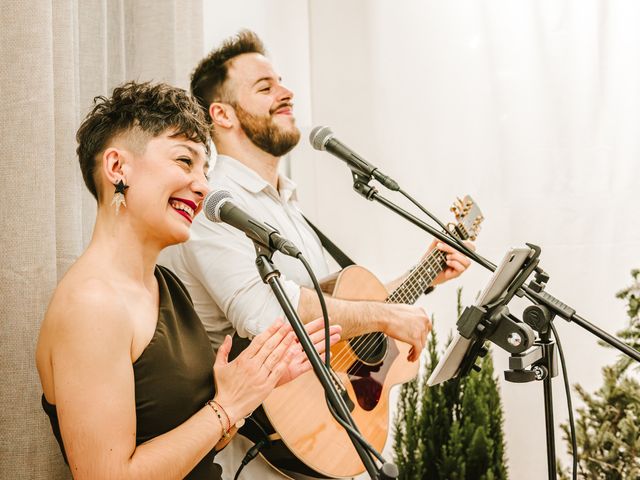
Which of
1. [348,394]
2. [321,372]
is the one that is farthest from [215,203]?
[348,394]

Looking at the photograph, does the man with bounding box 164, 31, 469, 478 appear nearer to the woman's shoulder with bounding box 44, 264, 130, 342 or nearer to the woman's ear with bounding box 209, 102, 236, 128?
the woman's ear with bounding box 209, 102, 236, 128

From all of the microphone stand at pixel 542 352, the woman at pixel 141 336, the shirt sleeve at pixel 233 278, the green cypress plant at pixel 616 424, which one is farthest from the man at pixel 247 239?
the green cypress plant at pixel 616 424

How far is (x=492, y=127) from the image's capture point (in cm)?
289

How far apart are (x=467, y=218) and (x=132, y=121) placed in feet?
4.07

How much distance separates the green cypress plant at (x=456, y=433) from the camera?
94.7 inches

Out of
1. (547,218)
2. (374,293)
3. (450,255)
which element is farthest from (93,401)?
(547,218)

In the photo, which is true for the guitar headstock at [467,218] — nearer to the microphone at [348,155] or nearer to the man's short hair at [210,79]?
the microphone at [348,155]

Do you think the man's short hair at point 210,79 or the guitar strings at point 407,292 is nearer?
the guitar strings at point 407,292

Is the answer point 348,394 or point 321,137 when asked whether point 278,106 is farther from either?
point 348,394

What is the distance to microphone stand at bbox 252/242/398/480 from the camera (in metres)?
1.03

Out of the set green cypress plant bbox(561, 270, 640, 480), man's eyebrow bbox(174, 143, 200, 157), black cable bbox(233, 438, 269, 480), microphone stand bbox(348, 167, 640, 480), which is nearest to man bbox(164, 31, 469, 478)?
black cable bbox(233, 438, 269, 480)

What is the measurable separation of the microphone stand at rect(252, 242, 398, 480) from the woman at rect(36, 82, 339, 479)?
233 mm

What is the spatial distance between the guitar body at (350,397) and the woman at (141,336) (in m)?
0.28

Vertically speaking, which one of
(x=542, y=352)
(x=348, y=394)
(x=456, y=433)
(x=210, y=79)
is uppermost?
(x=210, y=79)
